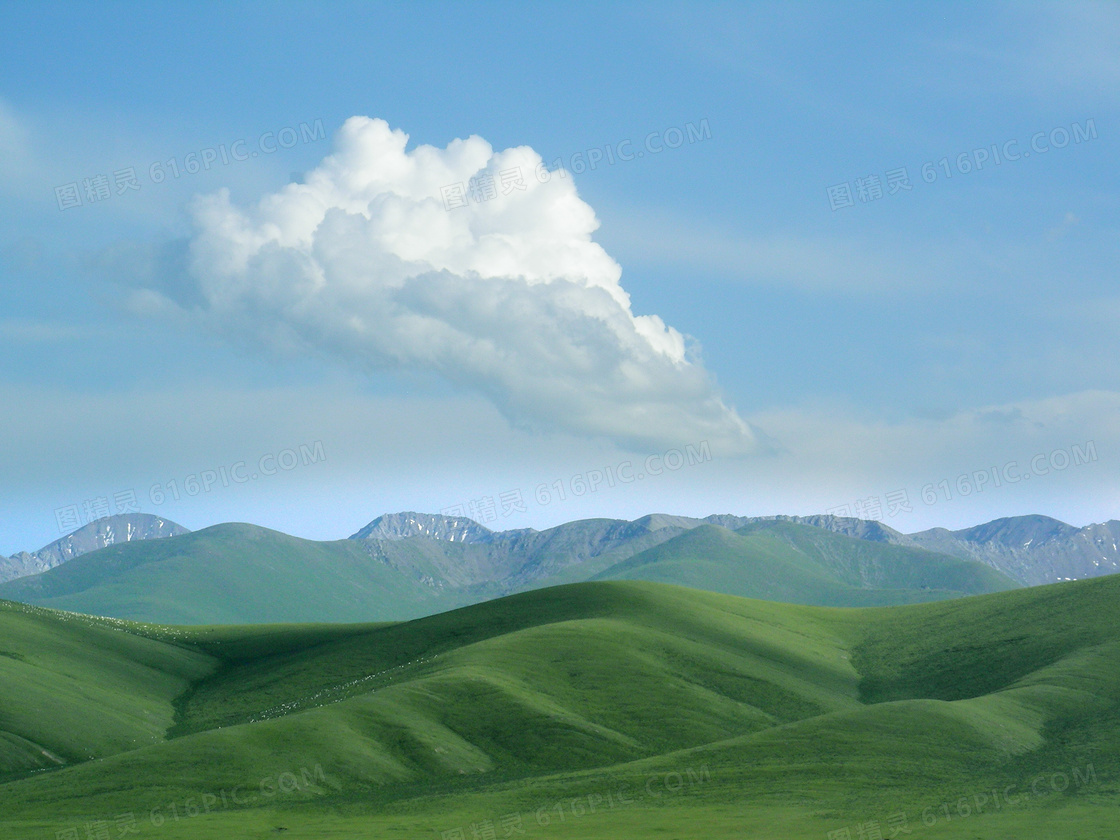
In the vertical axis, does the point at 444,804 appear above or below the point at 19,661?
below

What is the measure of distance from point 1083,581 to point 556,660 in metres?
96.5

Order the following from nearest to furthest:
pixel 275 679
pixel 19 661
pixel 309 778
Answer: pixel 309 778 → pixel 19 661 → pixel 275 679

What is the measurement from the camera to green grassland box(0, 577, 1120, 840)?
67.8m

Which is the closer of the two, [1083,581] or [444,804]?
[444,804]

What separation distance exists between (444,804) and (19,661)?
7979cm

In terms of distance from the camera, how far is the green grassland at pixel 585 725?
67.8 meters

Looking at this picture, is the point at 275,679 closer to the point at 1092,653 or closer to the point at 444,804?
the point at 444,804

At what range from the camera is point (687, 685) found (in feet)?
384

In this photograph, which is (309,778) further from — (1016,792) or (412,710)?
(1016,792)

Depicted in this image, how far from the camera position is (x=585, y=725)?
99500mm

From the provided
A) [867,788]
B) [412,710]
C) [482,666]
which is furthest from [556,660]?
[867,788]

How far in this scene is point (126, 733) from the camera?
107875 mm

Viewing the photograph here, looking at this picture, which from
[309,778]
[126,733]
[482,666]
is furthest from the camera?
[482,666]

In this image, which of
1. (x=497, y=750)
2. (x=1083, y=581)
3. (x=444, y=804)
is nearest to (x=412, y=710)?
(x=497, y=750)
